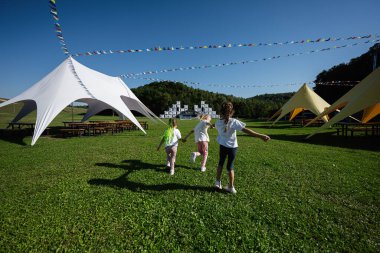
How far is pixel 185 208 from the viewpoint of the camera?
3.40 metres

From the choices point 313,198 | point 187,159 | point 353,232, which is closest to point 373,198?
point 313,198

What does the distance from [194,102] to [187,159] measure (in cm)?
7188

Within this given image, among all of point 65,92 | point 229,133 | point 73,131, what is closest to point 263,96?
point 73,131

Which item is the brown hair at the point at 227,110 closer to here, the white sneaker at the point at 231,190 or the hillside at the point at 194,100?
the white sneaker at the point at 231,190

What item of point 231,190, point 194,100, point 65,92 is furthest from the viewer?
point 194,100

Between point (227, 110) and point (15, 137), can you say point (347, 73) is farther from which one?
point (15, 137)

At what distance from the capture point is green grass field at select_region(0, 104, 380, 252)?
2602 mm

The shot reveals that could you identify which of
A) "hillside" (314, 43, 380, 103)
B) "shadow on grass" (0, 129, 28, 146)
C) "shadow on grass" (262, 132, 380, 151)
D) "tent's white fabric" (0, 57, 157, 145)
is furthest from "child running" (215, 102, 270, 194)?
"hillside" (314, 43, 380, 103)

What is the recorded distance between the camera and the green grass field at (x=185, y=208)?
2.60 meters

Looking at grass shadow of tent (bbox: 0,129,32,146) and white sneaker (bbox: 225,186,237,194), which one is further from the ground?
grass shadow of tent (bbox: 0,129,32,146)

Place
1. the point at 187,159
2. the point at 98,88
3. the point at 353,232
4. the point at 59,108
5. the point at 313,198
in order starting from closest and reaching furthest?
the point at 353,232 < the point at 313,198 < the point at 187,159 < the point at 59,108 < the point at 98,88

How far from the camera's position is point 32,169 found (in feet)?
18.2

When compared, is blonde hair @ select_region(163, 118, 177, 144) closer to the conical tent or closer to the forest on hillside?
the forest on hillside

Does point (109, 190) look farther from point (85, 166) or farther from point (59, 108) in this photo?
point (59, 108)
